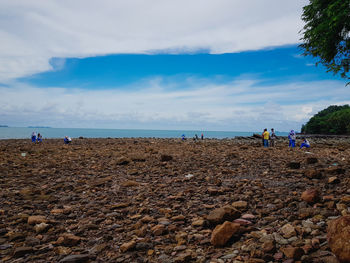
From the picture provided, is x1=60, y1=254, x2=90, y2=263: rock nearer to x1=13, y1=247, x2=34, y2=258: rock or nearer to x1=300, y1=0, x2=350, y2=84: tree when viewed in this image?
x1=13, y1=247, x2=34, y2=258: rock

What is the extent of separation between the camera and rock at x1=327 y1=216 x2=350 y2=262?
10.2 ft

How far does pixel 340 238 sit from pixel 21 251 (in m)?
5.62

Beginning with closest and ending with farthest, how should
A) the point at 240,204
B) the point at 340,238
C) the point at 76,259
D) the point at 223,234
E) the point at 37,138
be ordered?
the point at 340,238 < the point at 76,259 < the point at 223,234 < the point at 240,204 < the point at 37,138

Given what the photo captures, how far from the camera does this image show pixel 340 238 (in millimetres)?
3283

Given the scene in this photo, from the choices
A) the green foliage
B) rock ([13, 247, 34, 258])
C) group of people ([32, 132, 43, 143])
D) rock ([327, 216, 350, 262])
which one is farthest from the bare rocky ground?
the green foliage

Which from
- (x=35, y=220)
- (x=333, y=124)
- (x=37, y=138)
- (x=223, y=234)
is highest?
(x=333, y=124)

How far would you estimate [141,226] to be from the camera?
524cm

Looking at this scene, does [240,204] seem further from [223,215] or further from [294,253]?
[294,253]

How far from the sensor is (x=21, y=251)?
14.1ft

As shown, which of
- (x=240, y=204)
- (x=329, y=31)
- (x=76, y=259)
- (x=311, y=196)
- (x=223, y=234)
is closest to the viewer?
(x=76, y=259)

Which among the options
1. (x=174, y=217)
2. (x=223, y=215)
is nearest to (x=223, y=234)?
(x=223, y=215)

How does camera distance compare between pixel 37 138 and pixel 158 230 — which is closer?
pixel 158 230

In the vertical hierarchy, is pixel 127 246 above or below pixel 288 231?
below

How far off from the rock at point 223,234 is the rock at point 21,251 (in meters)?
3.60
